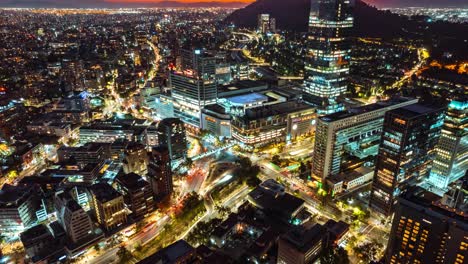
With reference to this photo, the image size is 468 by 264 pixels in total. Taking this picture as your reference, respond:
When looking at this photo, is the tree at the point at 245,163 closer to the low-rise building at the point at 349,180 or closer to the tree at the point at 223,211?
the tree at the point at 223,211

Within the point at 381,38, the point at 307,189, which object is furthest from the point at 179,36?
the point at 307,189

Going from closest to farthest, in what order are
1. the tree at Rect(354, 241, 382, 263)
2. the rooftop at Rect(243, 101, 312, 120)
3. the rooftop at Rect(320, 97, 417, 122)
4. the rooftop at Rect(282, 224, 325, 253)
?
1. the rooftop at Rect(282, 224, 325, 253)
2. the tree at Rect(354, 241, 382, 263)
3. the rooftop at Rect(320, 97, 417, 122)
4. the rooftop at Rect(243, 101, 312, 120)

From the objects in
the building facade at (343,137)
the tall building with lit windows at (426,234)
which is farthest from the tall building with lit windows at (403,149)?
the tall building with lit windows at (426,234)

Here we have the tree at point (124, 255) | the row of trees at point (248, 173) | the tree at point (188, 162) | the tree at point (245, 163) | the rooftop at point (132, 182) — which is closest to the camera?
the tree at point (124, 255)

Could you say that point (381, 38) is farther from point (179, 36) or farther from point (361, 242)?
point (361, 242)

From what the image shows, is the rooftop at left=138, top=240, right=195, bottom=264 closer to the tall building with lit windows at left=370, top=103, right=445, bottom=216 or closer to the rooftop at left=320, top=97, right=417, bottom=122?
the tall building with lit windows at left=370, top=103, right=445, bottom=216

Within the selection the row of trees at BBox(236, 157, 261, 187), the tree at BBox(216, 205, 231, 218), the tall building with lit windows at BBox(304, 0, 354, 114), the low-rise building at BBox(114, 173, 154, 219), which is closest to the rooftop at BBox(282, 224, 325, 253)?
the tree at BBox(216, 205, 231, 218)
